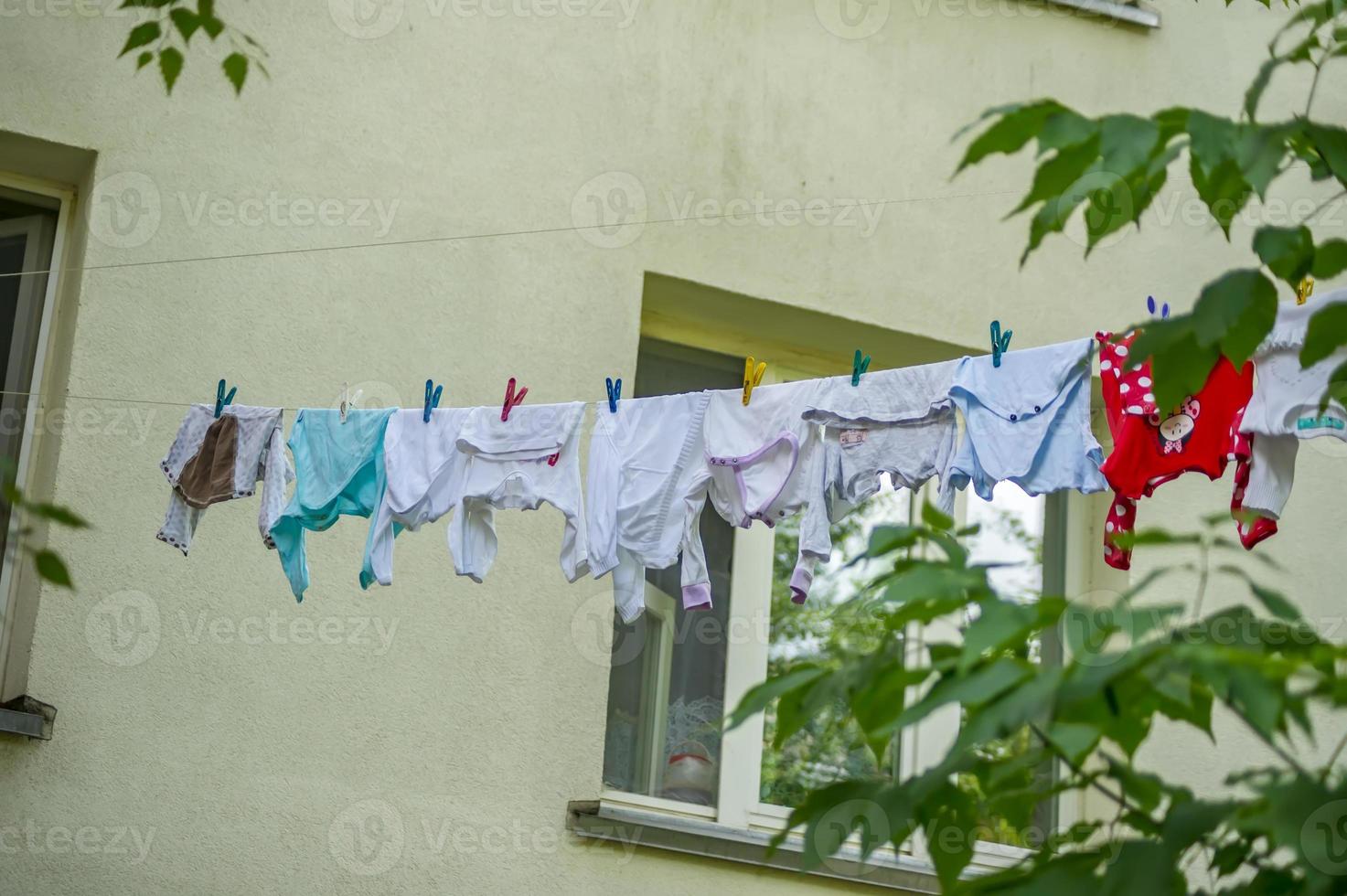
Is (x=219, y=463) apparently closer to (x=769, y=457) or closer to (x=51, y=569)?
(x=769, y=457)

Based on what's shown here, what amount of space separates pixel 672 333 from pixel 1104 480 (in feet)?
7.79

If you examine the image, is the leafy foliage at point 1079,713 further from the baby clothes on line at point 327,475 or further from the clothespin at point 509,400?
the baby clothes on line at point 327,475

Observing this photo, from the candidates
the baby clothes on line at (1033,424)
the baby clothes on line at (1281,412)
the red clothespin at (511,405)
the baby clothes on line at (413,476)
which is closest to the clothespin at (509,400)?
the red clothespin at (511,405)

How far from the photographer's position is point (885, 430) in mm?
4336

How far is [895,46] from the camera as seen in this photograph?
6289 millimetres

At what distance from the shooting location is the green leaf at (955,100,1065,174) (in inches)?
77.3

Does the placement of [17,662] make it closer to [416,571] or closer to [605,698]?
[416,571]

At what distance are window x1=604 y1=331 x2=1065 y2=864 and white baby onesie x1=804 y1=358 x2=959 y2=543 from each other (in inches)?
49.0

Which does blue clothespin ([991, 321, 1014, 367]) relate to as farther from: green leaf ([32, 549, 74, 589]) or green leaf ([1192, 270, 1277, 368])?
green leaf ([32, 549, 74, 589])

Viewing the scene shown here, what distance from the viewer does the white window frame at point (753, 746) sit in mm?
5508

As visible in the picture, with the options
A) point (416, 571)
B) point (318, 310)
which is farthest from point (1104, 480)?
point (318, 310)

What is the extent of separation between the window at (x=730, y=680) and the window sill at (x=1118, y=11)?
2.08 metres

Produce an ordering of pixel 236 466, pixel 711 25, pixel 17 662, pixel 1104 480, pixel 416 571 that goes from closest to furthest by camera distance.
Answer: pixel 1104 480
pixel 236 466
pixel 17 662
pixel 416 571
pixel 711 25

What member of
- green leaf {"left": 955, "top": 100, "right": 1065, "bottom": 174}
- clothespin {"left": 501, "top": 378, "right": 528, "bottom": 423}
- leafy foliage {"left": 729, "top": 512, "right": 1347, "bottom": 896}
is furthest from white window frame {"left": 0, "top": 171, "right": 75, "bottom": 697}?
green leaf {"left": 955, "top": 100, "right": 1065, "bottom": 174}
